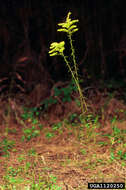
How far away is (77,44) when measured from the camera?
5375 millimetres

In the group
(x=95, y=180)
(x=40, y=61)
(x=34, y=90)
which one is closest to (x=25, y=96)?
(x=34, y=90)

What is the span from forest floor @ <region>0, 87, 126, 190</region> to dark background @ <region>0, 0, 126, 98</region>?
806mm

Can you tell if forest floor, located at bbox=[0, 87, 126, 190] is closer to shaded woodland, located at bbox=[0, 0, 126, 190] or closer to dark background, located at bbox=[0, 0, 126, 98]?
shaded woodland, located at bbox=[0, 0, 126, 190]

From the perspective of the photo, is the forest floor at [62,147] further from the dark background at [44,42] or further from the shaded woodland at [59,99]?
the dark background at [44,42]

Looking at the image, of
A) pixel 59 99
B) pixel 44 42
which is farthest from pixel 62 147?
pixel 44 42

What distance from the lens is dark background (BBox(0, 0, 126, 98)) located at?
5141mm

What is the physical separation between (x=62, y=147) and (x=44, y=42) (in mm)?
2648

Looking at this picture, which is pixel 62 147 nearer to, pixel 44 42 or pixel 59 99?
pixel 59 99

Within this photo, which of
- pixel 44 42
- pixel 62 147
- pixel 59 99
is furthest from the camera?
pixel 44 42

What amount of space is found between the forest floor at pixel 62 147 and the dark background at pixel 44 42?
2.65 ft

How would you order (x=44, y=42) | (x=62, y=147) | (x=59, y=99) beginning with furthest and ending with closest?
(x=44, y=42) < (x=59, y=99) < (x=62, y=147)

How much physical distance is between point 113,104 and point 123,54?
5.36 ft

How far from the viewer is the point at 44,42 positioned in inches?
207

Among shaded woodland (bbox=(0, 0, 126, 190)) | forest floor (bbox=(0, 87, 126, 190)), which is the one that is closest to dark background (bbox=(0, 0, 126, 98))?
shaded woodland (bbox=(0, 0, 126, 190))
